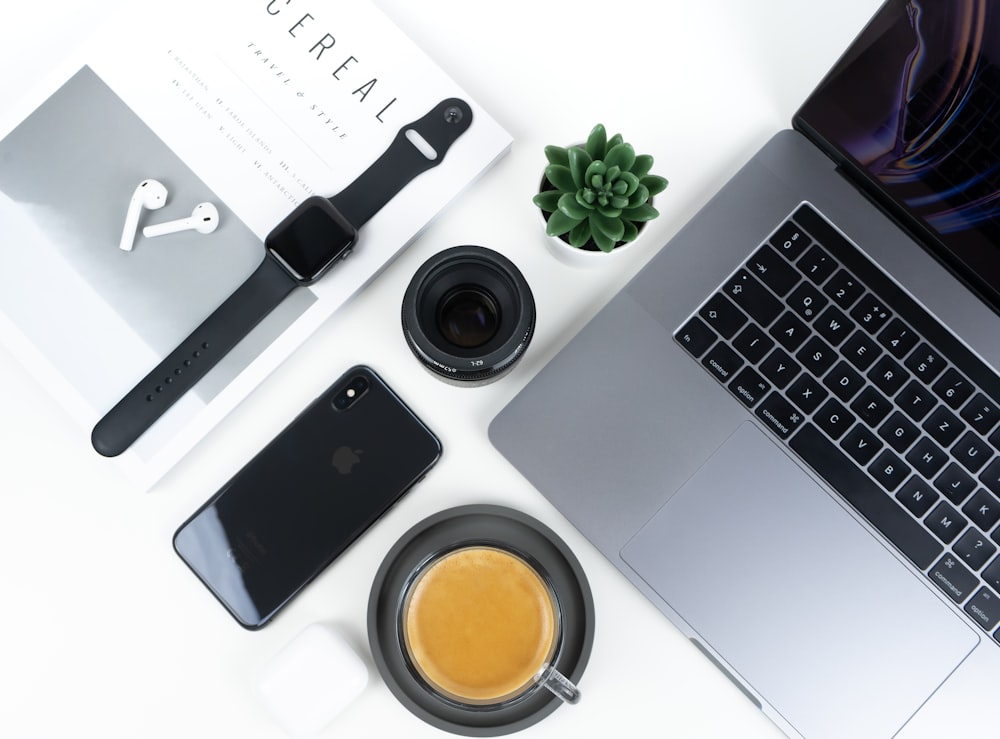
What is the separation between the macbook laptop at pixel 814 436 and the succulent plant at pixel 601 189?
0.23ft

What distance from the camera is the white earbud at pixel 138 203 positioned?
23.4 inches

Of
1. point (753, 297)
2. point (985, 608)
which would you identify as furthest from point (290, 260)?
point (985, 608)

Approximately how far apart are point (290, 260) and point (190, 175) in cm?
11

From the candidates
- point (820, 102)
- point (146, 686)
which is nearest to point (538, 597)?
point (146, 686)

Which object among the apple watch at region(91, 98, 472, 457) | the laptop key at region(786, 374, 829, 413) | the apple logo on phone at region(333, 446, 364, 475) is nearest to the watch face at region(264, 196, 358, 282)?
the apple watch at region(91, 98, 472, 457)

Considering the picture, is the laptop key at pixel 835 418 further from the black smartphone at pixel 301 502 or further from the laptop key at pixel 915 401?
the black smartphone at pixel 301 502

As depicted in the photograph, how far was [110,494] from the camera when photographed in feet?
Result: 1.99

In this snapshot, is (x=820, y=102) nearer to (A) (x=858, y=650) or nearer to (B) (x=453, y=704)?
(A) (x=858, y=650)

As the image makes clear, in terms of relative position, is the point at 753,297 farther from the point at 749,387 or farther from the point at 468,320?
the point at 468,320

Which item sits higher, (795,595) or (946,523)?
(946,523)

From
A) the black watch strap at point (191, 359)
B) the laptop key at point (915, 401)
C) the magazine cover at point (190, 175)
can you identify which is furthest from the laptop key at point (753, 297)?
the black watch strap at point (191, 359)

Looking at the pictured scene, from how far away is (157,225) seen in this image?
60 cm

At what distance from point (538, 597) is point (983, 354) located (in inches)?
14.3

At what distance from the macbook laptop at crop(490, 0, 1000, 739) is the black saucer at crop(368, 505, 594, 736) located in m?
0.03
